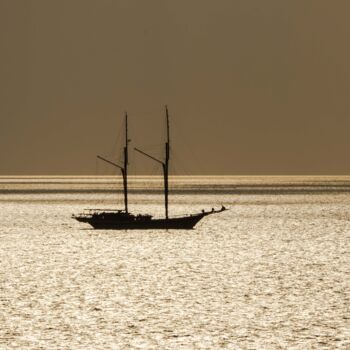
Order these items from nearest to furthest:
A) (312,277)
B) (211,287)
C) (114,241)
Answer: (211,287), (312,277), (114,241)

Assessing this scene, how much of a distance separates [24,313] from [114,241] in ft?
202

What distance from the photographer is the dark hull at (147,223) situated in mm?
136500

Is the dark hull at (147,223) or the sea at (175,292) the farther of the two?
the dark hull at (147,223)

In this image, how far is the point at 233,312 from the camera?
2227 inches

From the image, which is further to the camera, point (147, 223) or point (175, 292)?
point (147, 223)

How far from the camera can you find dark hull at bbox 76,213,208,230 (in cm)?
13650

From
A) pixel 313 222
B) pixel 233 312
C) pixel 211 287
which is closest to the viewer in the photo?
pixel 233 312

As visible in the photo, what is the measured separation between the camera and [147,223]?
136 meters

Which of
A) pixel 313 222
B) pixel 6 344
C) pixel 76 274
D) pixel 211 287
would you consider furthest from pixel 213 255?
pixel 313 222

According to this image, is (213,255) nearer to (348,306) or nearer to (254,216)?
(348,306)

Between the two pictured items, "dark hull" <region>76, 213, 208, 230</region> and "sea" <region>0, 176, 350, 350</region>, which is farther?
"dark hull" <region>76, 213, 208, 230</region>

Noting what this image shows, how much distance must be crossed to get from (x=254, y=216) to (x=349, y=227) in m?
39.3

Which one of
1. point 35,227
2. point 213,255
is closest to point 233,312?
point 213,255

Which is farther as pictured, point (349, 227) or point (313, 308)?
point (349, 227)
